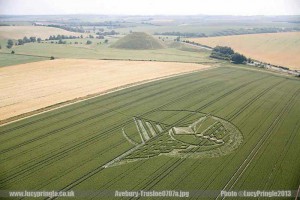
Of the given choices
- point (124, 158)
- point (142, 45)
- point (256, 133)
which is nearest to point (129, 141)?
point (124, 158)

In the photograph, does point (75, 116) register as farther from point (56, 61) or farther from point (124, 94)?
point (56, 61)

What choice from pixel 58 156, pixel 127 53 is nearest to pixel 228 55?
pixel 127 53

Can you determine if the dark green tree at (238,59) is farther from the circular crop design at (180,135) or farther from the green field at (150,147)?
the circular crop design at (180,135)

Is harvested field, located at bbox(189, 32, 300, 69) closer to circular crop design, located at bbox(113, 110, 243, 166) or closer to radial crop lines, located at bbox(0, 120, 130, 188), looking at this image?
circular crop design, located at bbox(113, 110, 243, 166)

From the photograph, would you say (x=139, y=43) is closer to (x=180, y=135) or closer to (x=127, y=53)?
(x=127, y=53)

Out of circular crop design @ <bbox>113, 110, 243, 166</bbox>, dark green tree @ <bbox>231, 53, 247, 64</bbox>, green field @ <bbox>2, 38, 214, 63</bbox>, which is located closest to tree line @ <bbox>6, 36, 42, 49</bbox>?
green field @ <bbox>2, 38, 214, 63</bbox>

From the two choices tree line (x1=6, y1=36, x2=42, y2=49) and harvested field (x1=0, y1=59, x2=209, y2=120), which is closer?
harvested field (x1=0, y1=59, x2=209, y2=120)

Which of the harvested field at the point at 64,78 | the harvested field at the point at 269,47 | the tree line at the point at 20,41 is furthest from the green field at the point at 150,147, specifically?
the tree line at the point at 20,41
